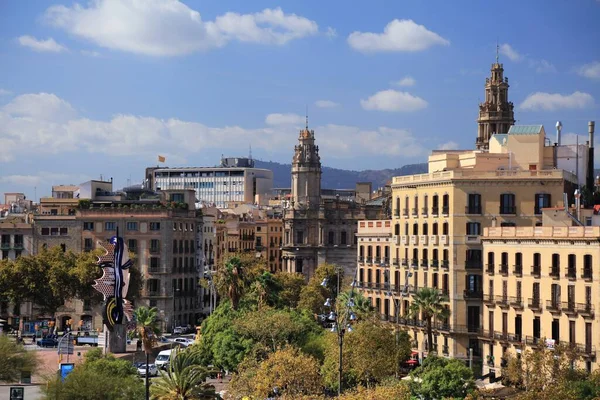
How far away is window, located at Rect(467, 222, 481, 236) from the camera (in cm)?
10262

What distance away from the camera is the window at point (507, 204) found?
4001 inches

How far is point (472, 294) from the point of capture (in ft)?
335

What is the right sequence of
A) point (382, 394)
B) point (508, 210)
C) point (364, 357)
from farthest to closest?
point (508, 210), point (364, 357), point (382, 394)

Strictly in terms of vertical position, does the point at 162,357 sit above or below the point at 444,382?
below

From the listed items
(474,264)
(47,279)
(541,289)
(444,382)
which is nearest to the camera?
(444,382)

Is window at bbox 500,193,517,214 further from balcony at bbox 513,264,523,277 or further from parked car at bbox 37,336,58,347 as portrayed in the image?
parked car at bbox 37,336,58,347

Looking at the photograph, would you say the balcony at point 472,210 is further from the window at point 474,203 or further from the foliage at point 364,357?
the foliage at point 364,357

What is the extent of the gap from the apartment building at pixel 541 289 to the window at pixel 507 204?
324 cm

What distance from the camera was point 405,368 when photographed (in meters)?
101

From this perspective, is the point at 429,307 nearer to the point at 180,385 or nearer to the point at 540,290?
the point at 540,290

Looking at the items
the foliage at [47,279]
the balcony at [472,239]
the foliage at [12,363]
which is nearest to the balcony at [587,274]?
the balcony at [472,239]

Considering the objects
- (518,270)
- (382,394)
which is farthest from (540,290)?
(382,394)

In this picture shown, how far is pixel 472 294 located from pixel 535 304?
12212 millimetres

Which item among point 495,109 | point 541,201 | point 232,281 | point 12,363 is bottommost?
point 12,363
